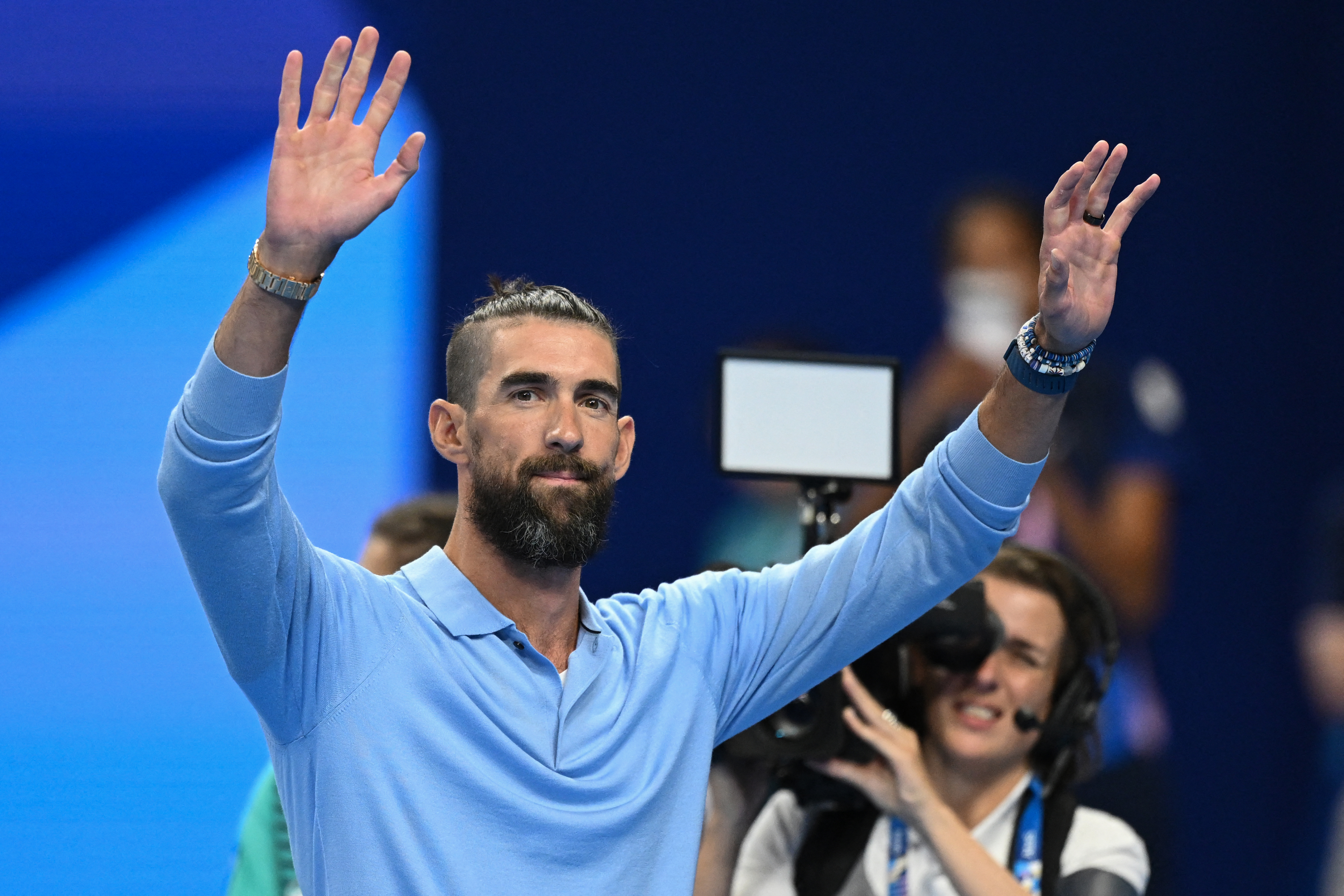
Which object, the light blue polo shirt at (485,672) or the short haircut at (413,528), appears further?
the short haircut at (413,528)

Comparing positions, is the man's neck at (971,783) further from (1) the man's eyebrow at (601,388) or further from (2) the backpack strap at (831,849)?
(1) the man's eyebrow at (601,388)

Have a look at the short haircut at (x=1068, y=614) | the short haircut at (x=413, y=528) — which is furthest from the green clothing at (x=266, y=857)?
the short haircut at (x=1068, y=614)

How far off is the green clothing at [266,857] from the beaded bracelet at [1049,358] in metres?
1.40

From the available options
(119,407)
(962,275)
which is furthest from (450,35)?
(962,275)

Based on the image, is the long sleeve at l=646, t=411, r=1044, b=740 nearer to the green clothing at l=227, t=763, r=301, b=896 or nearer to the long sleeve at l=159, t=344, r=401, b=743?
the long sleeve at l=159, t=344, r=401, b=743

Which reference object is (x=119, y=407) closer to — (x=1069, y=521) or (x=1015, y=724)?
(x=1015, y=724)

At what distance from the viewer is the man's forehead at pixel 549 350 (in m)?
1.48

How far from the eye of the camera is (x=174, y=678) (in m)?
2.97

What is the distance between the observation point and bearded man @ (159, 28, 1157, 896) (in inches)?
46.8

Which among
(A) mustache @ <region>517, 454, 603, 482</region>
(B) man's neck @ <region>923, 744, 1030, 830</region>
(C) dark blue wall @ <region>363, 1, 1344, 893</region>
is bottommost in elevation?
(B) man's neck @ <region>923, 744, 1030, 830</region>

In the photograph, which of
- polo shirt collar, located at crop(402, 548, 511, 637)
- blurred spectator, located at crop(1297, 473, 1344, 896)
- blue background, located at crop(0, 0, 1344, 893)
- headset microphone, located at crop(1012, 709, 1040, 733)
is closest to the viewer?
polo shirt collar, located at crop(402, 548, 511, 637)

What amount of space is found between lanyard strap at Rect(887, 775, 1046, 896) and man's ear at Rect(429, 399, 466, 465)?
3.35ft

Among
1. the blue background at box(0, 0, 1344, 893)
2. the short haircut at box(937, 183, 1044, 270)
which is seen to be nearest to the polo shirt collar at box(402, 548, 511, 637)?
Answer: the blue background at box(0, 0, 1344, 893)

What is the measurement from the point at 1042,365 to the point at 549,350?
0.52m
